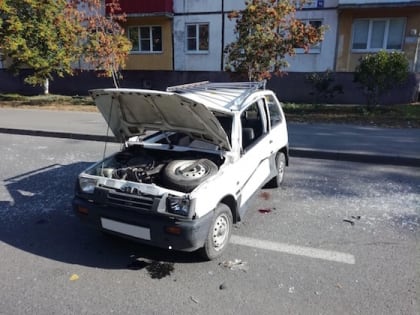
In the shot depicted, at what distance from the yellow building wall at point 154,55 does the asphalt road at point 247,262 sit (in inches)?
565

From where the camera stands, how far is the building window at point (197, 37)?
58.0 ft

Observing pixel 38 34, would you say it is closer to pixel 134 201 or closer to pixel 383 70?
pixel 383 70

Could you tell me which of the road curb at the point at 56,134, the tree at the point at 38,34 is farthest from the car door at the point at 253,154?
the tree at the point at 38,34

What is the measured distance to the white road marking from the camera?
3490mm

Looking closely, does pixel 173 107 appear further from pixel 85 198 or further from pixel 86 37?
pixel 86 37

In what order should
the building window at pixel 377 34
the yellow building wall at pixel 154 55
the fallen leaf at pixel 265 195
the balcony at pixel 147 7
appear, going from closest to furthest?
the fallen leaf at pixel 265 195 < the building window at pixel 377 34 < the balcony at pixel 147 7 < the yellow building wall at pixel 154 55

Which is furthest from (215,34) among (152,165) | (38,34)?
(152,165)

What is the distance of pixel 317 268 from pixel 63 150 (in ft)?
21.2

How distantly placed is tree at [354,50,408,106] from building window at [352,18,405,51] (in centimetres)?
447

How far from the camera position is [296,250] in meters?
3.65

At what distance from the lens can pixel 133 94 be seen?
12.1ft

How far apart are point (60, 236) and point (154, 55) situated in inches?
635

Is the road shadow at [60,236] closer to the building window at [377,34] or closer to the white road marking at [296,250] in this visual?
the white road marking at [296,250]

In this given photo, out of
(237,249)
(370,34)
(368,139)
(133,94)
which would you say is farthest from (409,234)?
(370,34)
